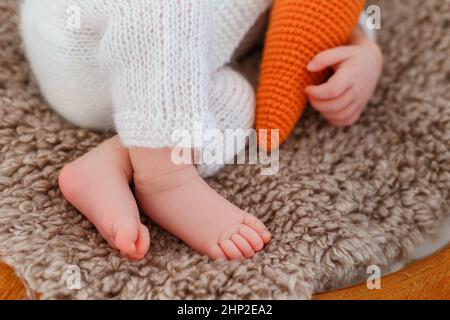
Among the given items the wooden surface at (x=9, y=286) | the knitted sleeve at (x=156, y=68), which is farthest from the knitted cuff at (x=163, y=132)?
the wooden surface at (x=9, y=286)

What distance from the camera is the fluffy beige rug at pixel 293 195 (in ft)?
2.46

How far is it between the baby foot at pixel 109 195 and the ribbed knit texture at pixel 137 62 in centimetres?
6

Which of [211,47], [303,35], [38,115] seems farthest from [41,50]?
[303,35]

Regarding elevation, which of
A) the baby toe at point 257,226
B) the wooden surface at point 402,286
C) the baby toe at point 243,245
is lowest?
the wooden surface at point 402,286

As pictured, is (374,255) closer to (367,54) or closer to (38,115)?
(367,54)

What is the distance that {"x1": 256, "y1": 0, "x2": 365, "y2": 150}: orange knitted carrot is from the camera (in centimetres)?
94

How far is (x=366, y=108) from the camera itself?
1.04 metres

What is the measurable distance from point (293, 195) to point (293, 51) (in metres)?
0.23

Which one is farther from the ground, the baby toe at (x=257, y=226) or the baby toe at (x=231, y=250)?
the baby toe at (x=257, y=226)

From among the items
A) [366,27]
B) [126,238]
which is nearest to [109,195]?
[126,238]

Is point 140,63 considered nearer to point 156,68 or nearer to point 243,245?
point 156,68

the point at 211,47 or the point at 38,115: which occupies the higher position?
the point at 211,47

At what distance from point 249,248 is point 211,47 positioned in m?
0.32

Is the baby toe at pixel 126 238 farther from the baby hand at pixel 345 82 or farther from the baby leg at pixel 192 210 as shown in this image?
the baby hand at pixel 345 82
